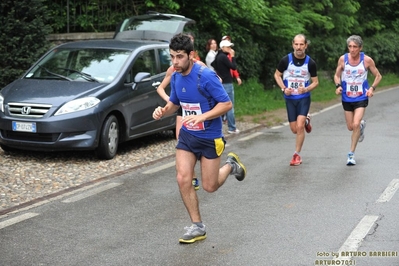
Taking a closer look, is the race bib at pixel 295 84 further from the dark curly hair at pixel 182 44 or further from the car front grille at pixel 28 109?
the dark curly hair at pixel 182 44

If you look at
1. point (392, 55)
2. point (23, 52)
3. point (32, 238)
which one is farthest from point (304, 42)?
point (392, 55)

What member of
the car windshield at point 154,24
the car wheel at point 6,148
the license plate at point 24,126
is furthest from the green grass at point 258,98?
the license plate at point 24,126

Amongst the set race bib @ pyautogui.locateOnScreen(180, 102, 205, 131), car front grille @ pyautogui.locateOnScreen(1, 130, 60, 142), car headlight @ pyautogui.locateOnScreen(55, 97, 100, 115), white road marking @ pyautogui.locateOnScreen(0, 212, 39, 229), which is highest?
race bib @ pyautogui.locateOnScreen(180, 102, 205, 131)

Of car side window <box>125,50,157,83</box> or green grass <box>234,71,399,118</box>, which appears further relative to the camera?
green grass <box>234,71,399,118</box>

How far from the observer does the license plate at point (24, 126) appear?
1149 centimetres

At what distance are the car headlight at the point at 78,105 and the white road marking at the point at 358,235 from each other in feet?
16.4

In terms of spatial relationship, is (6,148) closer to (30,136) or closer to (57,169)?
(30,136)

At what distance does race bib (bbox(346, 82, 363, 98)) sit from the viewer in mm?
11703

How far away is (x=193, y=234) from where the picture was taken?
721 cm

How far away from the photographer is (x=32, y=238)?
742 centimetres

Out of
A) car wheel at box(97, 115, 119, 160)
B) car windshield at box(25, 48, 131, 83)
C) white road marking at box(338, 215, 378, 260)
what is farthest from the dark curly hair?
car windshield at box(25, 48, 131, 83)

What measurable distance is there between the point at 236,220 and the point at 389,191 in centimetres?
232

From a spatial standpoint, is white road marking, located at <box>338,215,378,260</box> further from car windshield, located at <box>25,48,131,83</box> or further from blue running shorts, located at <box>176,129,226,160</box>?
car windshield, located at <box>25,48,131,83</box>

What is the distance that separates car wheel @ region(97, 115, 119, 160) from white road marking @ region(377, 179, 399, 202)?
4.17 m
